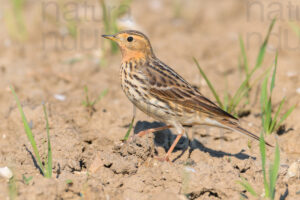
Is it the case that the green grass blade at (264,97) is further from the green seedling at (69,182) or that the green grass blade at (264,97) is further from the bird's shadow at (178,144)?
the green seedling at (69,182)

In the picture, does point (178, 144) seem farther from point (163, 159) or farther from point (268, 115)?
point (268, 115)

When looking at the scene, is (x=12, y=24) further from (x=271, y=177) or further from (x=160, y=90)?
(x=271, y=177)

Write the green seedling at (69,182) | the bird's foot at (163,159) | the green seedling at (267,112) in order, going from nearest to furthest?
1. the green seedling at (69,182)
2. the bird's foot at (163,159)
3. the green seedling at (267,112)

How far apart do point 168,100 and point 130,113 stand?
0.97 meters

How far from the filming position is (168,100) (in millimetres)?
5055

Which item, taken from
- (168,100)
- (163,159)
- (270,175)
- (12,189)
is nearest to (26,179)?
(12,189)

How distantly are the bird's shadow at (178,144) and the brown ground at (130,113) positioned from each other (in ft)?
0.05

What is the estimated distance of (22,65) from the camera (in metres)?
7.44

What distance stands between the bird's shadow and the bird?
0.23 meters

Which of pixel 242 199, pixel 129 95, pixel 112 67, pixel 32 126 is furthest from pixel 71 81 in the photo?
pixel 242 199

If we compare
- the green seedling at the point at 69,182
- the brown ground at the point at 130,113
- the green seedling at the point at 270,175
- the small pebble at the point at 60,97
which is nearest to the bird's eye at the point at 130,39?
the brown ground at the point at 130,113

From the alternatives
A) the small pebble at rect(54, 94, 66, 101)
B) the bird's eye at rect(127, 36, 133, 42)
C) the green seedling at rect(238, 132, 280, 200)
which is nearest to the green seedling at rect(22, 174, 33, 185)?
the green seedling at rect(238, 132, 280, 200)

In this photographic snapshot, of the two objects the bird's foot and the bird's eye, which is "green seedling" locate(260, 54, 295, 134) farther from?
the bird's eye

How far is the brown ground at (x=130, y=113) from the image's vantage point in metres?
4.28
